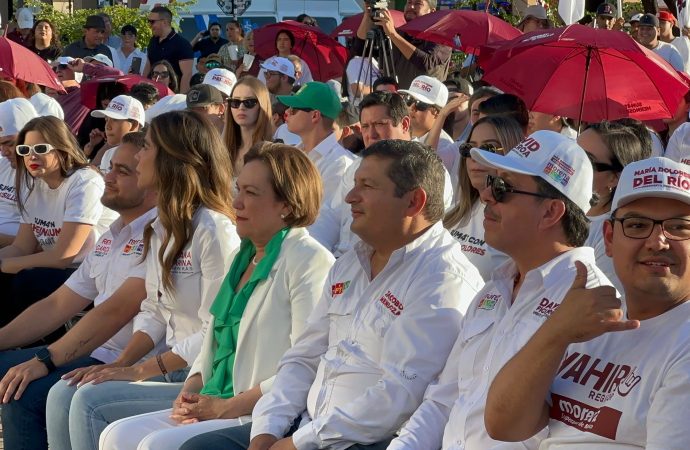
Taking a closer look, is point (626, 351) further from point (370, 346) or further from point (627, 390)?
point (370, 346)

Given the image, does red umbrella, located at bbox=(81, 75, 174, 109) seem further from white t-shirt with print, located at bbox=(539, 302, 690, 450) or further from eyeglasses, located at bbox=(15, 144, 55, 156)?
white t-shirt with print, located at bbox=(539, 302, 690, 450)

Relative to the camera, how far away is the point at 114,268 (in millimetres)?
5855

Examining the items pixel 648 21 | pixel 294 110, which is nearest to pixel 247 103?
pixel 294 110

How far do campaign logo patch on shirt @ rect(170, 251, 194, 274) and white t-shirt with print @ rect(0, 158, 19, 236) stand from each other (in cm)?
301

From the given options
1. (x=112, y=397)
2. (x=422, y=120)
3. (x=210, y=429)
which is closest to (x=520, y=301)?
(x=210, y=429)

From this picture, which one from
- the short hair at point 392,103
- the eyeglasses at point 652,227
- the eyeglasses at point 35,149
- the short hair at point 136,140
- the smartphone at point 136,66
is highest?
the eyeglasses at point 652,227

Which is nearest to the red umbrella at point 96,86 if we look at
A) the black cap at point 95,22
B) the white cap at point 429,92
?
the black cap at point 95,22

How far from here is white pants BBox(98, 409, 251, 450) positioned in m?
4.43

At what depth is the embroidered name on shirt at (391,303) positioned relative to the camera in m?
4.05

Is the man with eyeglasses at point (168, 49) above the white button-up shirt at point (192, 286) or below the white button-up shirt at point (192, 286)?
below

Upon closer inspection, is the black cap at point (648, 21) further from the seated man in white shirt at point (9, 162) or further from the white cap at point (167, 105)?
the seated man in white shirt at point (9, 162)

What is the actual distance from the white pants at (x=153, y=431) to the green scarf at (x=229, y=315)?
233mm

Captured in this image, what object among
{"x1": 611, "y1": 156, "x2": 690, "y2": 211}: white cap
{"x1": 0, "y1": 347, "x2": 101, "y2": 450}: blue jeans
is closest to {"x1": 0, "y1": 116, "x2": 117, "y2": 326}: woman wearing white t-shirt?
{"x1": 0, "y1": 347, "x2": 101, "y2": 450}: blue jeans

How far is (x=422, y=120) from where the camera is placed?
8.29 meters
